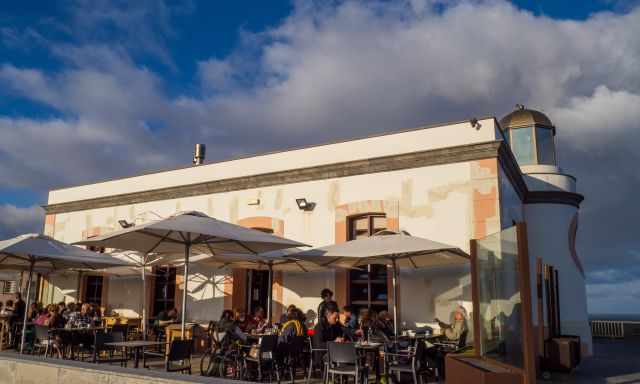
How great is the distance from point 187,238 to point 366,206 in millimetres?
4063

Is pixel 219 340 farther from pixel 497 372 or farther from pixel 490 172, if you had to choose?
pixel 490 172

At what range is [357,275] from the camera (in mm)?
10922

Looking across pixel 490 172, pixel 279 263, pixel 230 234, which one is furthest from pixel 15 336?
pixel 490 172

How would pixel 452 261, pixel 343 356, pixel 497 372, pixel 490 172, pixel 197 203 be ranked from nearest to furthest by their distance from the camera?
pixel 497 372
pixel 343 356
pixel 452 261
pixel 490 172
pixel 197 203

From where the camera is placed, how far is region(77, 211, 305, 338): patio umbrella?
7.27m

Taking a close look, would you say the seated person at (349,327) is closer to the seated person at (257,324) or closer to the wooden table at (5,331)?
the seated person at (257,324)

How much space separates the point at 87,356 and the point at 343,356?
19.7 feet

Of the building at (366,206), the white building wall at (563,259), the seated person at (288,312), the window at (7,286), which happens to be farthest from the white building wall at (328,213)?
the window at (7,286)

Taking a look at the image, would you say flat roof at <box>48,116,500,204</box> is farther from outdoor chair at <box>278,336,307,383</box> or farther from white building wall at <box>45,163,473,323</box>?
outdoor chair at <box>278,336,307,383</box>

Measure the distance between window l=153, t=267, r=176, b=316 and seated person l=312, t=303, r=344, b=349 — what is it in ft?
22.5

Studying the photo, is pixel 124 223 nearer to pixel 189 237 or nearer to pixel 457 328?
pixel 189 237

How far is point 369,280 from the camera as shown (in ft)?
35.3

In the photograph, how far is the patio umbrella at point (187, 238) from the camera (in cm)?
727

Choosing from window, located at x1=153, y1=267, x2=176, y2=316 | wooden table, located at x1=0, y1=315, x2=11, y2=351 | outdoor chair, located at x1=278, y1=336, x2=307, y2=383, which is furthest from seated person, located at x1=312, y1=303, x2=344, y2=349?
wooden table, located at x1=0, y1=315, x2=11, y2=351
